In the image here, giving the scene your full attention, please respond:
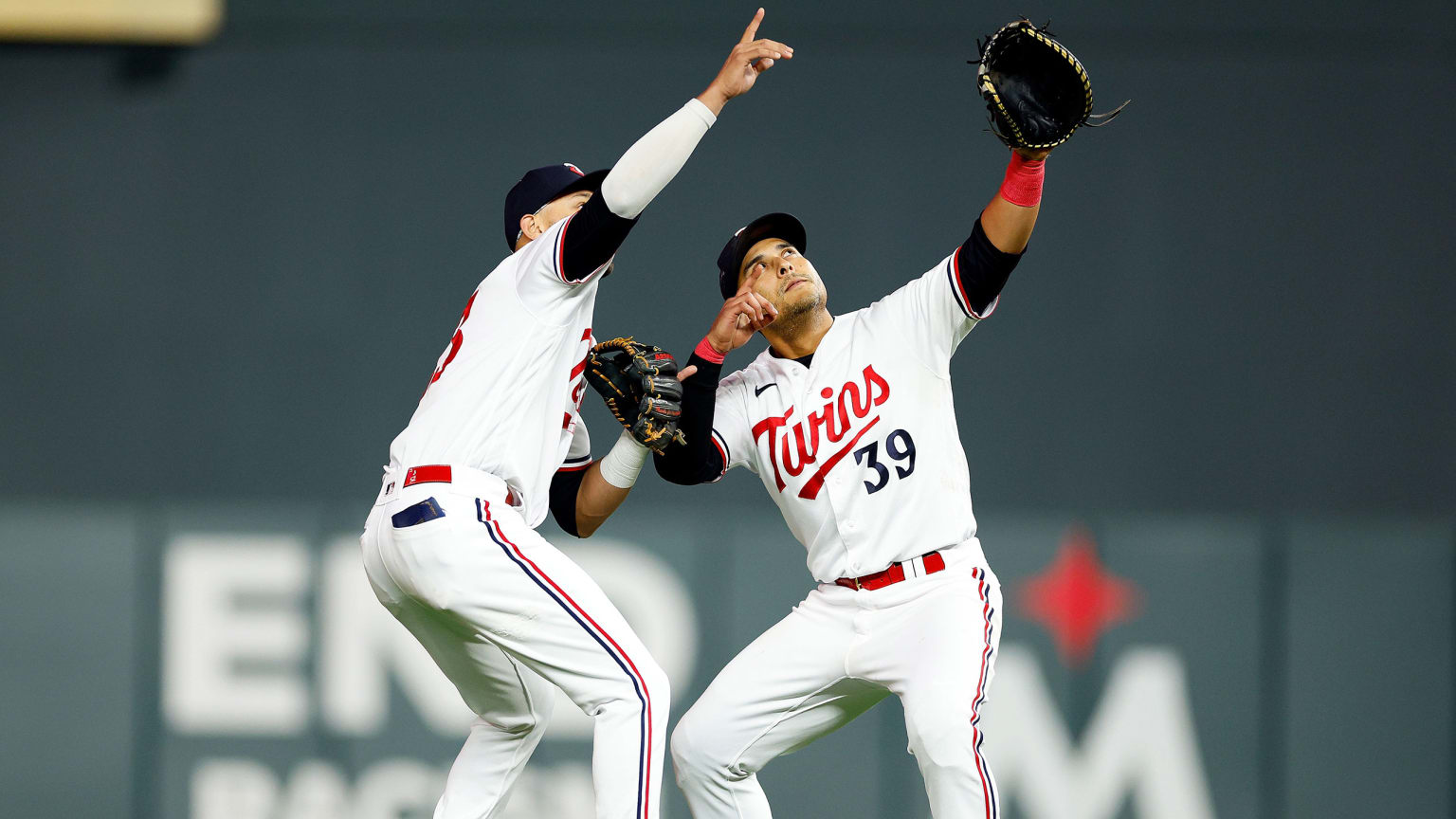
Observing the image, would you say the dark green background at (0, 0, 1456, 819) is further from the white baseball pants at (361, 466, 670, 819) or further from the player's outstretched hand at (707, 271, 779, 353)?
the white baseball pants at (361, 466, 670, 819)

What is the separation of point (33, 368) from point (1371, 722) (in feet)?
16.1

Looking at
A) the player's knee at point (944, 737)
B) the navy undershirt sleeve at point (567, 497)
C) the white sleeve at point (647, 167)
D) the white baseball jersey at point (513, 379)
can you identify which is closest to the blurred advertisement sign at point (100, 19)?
the navy undershirt sleeve at point (567, 497)

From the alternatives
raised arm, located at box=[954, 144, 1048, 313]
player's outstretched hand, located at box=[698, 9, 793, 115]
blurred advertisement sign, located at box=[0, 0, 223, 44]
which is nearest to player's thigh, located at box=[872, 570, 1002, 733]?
raised arm, located at box=[954, 144, 1048, 313]

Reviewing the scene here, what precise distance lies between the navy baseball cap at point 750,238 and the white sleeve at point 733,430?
9.0 inches

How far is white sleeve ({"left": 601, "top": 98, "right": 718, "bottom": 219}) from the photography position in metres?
2.16

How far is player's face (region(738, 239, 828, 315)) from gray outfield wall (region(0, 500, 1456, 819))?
1819mm

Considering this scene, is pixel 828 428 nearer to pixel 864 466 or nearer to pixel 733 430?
pixel 864 466

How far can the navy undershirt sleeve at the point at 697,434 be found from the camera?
2.63 m

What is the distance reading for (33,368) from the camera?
446 cm

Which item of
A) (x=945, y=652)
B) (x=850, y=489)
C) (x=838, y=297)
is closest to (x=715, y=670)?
(x=838, y=297)

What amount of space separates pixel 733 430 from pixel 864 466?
1.05 feet

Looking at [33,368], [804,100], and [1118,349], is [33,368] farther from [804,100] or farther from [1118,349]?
[1118,349]

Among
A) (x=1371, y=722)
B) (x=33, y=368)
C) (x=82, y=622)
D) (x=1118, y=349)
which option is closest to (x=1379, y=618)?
(x=1371, y=722)

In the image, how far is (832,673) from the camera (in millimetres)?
2629
